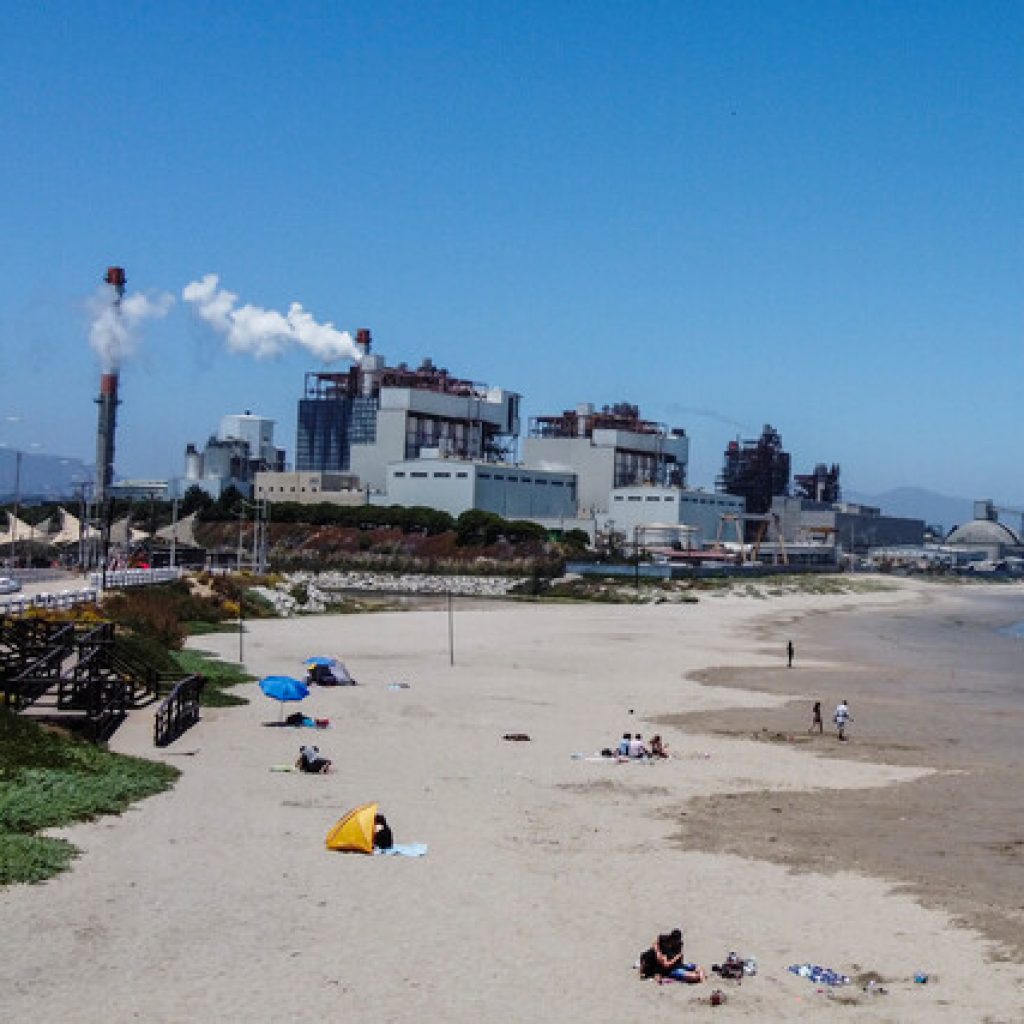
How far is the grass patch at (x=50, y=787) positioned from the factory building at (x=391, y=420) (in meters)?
133

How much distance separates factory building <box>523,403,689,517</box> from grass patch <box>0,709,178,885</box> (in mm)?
141327

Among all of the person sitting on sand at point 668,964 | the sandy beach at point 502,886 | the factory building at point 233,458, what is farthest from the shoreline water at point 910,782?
the factory building at point 233,458

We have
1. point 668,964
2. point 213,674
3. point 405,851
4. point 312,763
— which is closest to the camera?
point 668,964

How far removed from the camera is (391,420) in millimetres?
163875

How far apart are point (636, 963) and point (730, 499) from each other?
167m

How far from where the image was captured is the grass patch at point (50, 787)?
59.6ft

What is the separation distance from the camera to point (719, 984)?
47.9 ft

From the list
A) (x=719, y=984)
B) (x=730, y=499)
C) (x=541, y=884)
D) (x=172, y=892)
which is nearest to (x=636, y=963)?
(x=719, y=984)

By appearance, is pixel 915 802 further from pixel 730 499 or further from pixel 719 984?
pixel 730 499

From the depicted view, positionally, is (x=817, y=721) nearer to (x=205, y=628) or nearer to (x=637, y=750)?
(x=637, y=750)

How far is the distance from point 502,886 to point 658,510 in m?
144

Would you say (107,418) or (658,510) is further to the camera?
(658,510)

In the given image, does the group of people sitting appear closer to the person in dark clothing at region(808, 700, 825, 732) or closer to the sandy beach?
the sandy beach

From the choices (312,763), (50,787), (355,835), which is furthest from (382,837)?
(312,763)
